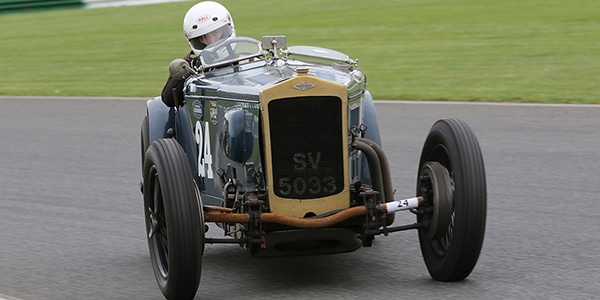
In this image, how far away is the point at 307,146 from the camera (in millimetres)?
5652

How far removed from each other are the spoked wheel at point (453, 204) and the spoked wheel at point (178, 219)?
125cm

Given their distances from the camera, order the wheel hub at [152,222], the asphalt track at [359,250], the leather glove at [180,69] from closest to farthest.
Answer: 1. the wheel hub at [152,222]
2. the asphalt track at [359,250]
3. the leather glove at [180,69]

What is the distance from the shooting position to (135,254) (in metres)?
6.96

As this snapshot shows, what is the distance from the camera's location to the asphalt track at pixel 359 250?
5.81 meters

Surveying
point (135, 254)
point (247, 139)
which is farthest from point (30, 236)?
point (247, 139)

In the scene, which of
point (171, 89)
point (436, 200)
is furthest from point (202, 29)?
point (436, 200)

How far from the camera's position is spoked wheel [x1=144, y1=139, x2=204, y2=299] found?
5.21m

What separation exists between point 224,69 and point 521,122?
5446 millimetres

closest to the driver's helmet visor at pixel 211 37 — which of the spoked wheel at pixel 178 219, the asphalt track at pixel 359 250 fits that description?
the asphalt track at pixel 359 250

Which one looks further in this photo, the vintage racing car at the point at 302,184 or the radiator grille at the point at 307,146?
the radiator grille at the point at 307,146

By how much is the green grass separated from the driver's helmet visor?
20.7 feet

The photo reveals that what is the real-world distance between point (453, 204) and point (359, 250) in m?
1.26

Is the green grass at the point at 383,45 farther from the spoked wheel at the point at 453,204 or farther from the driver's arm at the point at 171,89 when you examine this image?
the spoked wheel at the point at 453,204

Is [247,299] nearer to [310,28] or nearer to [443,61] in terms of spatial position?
[443,61]
